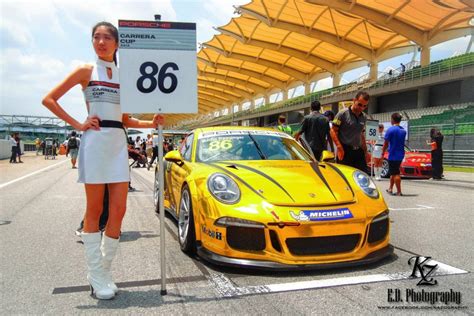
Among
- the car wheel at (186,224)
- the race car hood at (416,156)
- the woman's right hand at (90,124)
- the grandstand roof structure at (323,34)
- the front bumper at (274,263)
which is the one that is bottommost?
the front bumper at (274,263)

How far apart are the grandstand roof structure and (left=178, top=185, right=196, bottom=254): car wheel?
23.0 metres

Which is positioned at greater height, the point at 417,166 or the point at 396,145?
the point at 396,145

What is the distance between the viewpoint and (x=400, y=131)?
855 centimetres

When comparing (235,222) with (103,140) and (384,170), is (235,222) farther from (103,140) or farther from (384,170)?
(384,170)

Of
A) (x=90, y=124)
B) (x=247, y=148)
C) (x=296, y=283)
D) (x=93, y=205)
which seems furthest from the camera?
(x=247, y=148)

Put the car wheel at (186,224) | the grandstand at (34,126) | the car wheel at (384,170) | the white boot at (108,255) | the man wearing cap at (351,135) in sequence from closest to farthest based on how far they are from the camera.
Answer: the white boot at (108,255) < the car wheel at (186,224) < the man wearing cap at (351,135) < the car wheel at (384,170) < the grandstand at (34,126)

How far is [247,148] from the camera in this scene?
4902 millimetres

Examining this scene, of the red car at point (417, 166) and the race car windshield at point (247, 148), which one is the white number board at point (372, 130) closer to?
the red car at point (417, 166)

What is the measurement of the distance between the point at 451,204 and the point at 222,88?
6469cm

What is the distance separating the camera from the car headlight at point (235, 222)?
3.29m

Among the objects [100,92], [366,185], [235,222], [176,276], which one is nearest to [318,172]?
[366,185]

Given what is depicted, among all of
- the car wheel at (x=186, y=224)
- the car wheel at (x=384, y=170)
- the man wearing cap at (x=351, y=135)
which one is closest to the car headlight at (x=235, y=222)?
the car wheel at (x=186, y=224)

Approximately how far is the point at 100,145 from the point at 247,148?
7.47 feet

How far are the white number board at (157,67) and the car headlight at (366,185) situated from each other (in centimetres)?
188
